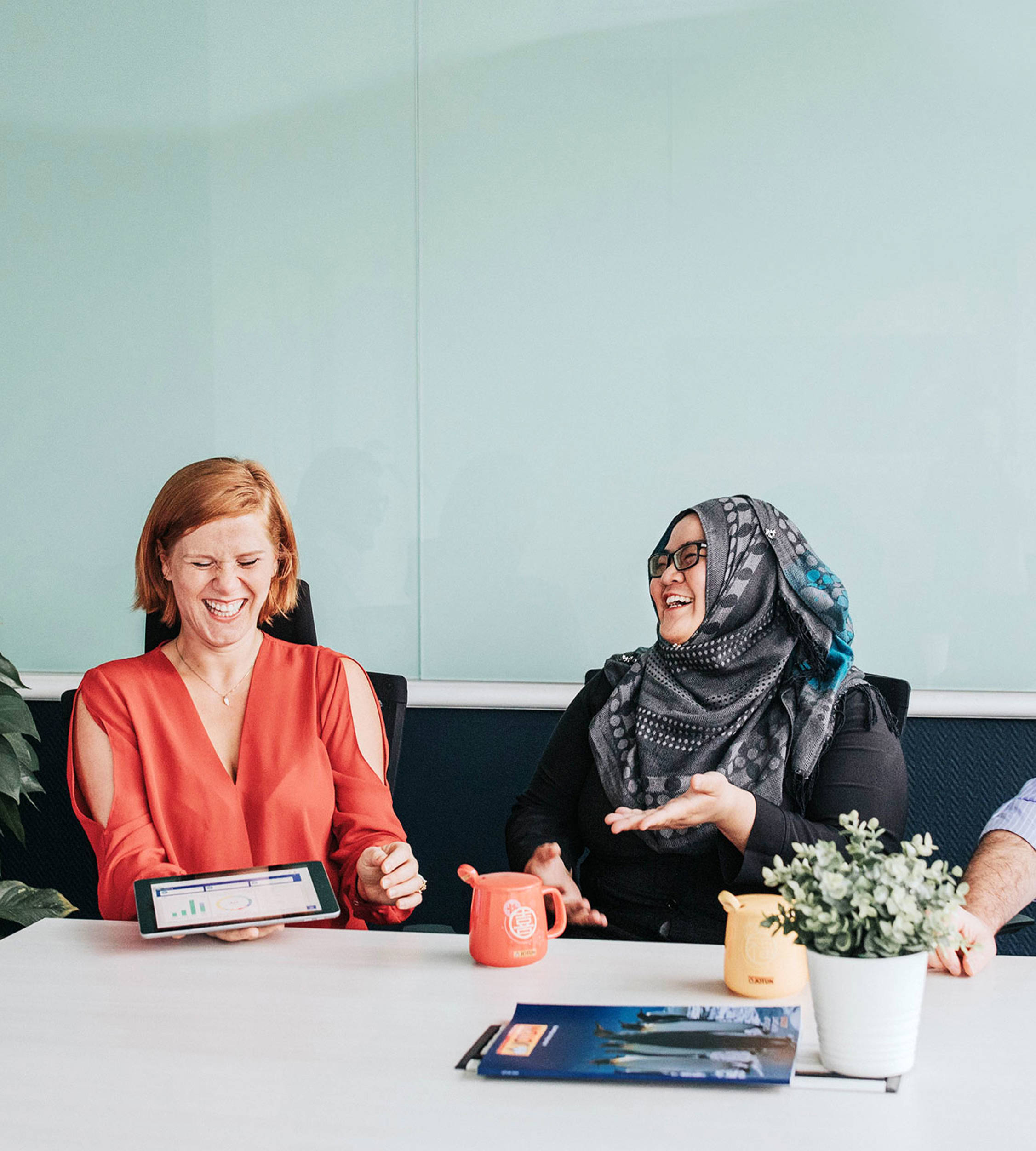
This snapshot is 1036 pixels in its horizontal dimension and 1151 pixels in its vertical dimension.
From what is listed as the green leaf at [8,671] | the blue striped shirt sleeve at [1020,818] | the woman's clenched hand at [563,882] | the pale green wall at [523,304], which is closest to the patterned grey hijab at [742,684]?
the woman's clenched hand at [563,882]

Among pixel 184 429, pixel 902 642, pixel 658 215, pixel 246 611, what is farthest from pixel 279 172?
pixel 902 642

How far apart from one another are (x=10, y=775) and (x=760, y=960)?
170 centimetres

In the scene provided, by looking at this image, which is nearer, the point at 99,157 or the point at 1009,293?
the point at 1009,293

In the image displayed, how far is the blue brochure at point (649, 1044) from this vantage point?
3.36ft

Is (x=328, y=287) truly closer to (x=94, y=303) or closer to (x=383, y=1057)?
(x=94, y=303)

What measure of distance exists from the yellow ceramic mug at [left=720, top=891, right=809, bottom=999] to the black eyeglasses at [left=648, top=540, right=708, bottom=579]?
2.85 feet

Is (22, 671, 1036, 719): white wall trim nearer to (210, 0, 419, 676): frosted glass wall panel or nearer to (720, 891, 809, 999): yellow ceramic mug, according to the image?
(210, 0, 419, 676): frosted glass wall panel

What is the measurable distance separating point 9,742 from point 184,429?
87cm

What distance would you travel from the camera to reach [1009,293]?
2.51 meters

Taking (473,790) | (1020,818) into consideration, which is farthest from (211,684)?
(1020,818)

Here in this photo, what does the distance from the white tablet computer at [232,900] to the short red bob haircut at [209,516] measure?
0.57 m

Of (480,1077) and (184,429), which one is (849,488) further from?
(480,1077)

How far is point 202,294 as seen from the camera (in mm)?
2801

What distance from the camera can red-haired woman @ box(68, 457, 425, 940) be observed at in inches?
65.6
